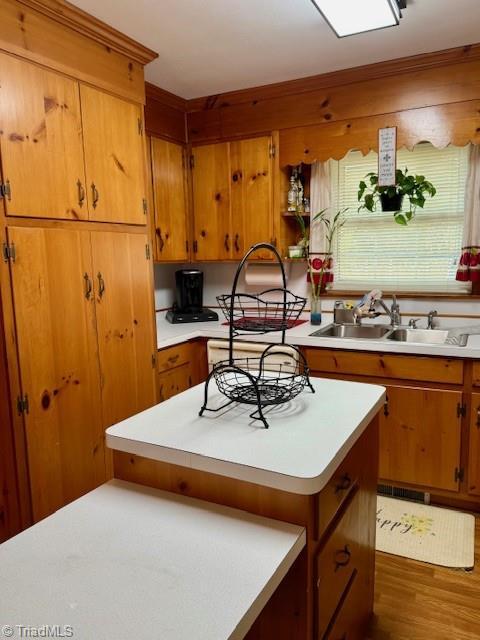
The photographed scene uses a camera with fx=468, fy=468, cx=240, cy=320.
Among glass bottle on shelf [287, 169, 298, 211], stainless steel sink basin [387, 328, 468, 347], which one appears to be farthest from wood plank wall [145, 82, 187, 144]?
stainless steel sink basin [387, 328, 468, 347]

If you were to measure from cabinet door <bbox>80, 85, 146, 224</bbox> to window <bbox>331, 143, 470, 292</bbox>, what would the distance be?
4.59 ft

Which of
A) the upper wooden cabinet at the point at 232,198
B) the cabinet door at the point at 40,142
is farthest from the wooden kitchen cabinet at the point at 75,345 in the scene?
the upper wooden cabinet at the point at 232,198

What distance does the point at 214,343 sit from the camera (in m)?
2.99

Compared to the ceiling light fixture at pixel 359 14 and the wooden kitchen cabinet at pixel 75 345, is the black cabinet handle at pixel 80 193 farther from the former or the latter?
the ceiling light fixture at pixel 359 14

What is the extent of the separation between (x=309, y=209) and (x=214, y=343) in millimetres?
1147

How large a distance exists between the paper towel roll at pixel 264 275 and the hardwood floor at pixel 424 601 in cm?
188

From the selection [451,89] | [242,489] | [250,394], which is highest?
[451,89]

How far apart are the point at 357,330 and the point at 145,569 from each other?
243 cm

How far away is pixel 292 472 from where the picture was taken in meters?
0.98

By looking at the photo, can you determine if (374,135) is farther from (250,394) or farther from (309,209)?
(250,394)

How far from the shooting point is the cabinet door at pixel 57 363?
1910 millimetres

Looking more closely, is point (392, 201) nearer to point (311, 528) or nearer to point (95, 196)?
point (95, 196)

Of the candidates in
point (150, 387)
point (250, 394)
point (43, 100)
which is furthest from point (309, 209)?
point (250, 394)
